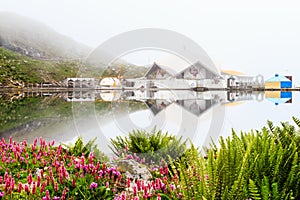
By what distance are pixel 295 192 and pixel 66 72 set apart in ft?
403

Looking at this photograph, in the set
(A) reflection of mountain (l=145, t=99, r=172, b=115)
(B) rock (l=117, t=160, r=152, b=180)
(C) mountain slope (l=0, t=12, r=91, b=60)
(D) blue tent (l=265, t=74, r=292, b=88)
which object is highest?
(C) mountain slope (l=0, t=12, r=91, b=60)

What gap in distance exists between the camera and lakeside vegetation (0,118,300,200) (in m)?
2.87

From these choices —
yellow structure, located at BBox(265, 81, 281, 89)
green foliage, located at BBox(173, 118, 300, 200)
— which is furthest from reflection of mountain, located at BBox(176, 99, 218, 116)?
yellow structure, located at BBox(265, 81, 281, 89)

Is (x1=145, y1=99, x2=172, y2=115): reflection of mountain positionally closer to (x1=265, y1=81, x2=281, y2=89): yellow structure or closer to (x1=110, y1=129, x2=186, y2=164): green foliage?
(x1=110, y1=129, x2=186, y2=164): green foliage

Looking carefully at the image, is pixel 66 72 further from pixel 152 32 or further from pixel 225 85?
pixel 152 32

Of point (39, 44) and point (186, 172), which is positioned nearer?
point (186, 172)

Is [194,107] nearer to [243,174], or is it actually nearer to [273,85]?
[243,174]

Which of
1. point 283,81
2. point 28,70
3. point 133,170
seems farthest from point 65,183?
point 28,70

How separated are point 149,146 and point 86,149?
123 cm

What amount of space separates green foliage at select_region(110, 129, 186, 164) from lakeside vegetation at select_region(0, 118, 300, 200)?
0.06 ft

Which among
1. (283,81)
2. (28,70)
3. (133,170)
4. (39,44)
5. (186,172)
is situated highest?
(39,44)

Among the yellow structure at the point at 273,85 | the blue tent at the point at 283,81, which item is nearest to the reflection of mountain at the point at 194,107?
the yellow structure at the point at 273,85

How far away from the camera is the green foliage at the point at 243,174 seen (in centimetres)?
281

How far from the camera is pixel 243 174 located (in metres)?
2.88
